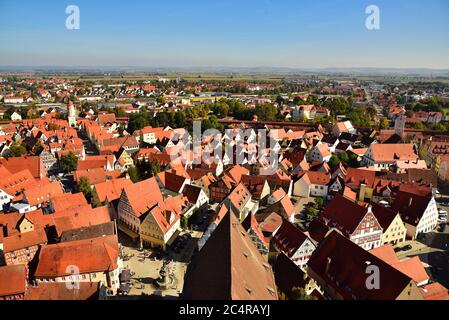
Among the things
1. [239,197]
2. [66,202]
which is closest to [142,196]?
[66,202]

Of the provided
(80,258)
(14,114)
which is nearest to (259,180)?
(80,258)

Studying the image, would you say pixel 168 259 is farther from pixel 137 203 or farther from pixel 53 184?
pixel 53 184

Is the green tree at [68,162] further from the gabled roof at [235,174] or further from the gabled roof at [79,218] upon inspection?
the gabled roof at [235,174]

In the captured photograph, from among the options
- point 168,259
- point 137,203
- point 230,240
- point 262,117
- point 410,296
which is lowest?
point 168,259

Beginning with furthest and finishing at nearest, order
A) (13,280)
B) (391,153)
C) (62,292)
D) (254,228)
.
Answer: (391,153) → (254,228) → (13,280) → (62,292)

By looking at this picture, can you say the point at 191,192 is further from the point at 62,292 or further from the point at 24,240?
the point at 62,292

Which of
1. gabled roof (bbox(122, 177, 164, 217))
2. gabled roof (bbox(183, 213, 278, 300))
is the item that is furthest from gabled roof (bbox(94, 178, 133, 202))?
gabled roof (bbox(183, 213, 278, 300))
